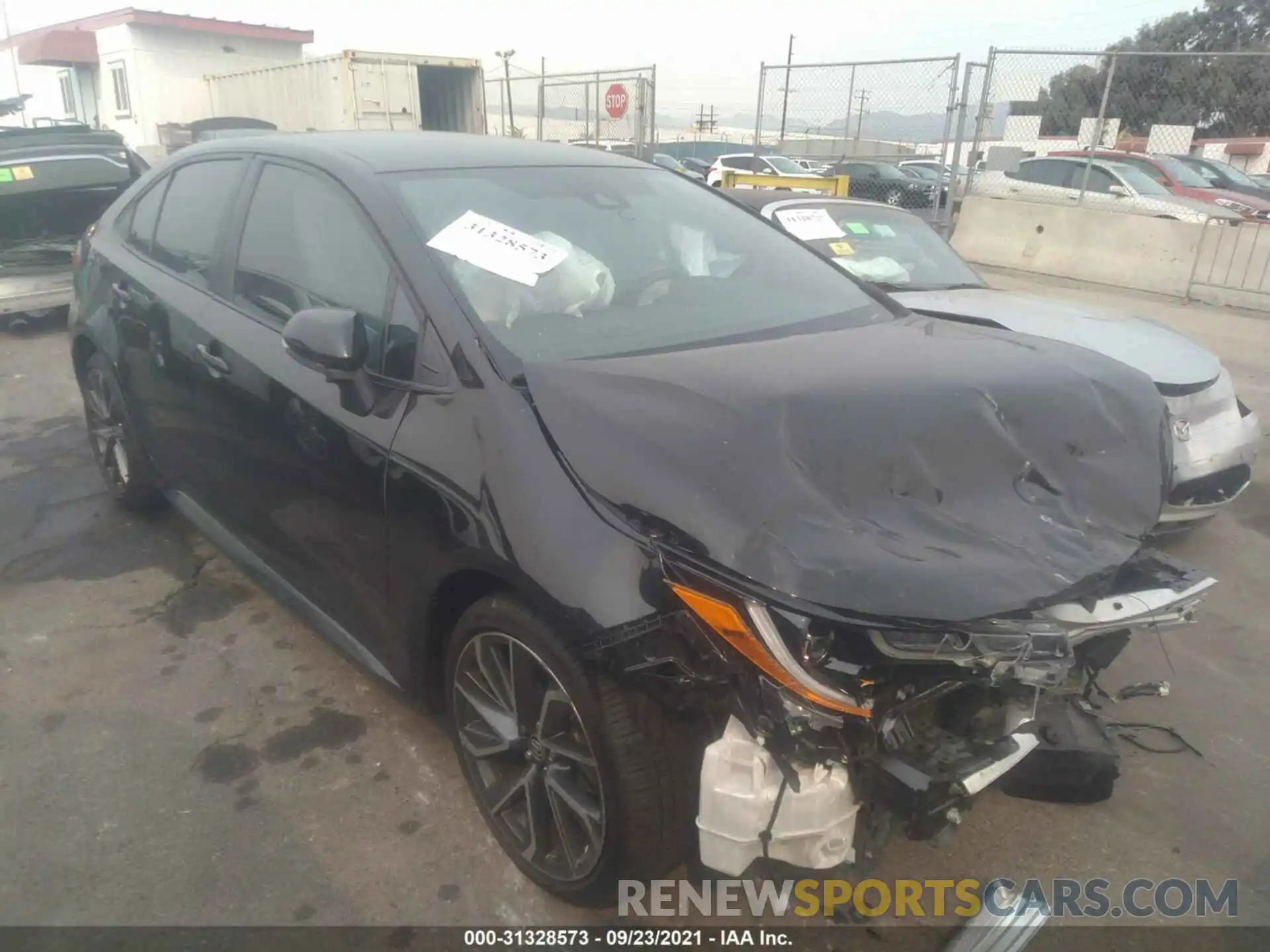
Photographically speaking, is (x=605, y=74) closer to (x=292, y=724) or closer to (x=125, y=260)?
(x=125, y=260)

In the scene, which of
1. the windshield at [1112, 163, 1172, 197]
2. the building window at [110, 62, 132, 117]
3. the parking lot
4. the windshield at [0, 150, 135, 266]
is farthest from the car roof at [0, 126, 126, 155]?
the building window at [110, 62, 132, 117]

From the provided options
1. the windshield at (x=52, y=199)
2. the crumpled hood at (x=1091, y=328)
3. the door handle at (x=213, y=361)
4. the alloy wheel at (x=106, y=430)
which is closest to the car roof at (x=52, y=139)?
the windshield at (x=52, y=199)

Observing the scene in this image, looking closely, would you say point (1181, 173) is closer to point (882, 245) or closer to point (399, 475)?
point (882, 245)

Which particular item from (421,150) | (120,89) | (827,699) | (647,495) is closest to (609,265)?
(421,150)

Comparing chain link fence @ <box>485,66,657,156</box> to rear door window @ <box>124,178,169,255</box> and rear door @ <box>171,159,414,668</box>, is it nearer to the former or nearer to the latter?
rear door window @ <box>124,178,169,255</box>

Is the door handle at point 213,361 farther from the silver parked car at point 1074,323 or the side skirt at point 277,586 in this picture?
the silver parked car at point 1074,323

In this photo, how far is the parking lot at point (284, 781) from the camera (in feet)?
7.45

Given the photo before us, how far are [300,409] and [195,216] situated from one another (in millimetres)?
1277

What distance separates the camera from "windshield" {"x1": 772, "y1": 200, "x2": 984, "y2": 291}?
5070 millimetres

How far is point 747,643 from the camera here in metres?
1.69

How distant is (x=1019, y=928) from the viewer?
6.60 feet

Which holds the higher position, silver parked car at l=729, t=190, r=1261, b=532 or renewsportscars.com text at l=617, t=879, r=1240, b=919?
silver parked car at l=729, t=190, r=1261, b=532

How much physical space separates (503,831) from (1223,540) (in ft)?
12.4

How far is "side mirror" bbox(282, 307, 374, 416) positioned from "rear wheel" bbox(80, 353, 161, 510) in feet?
6.32
